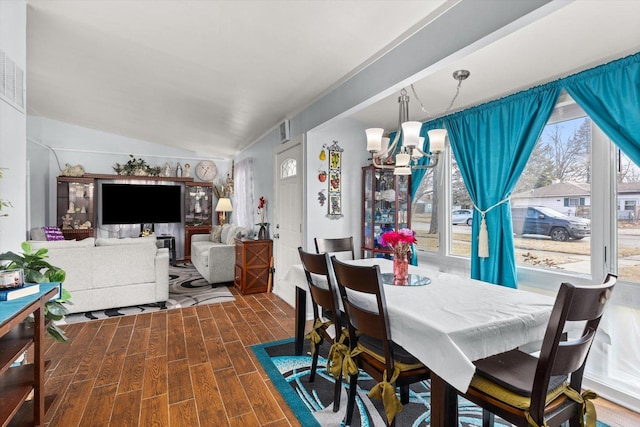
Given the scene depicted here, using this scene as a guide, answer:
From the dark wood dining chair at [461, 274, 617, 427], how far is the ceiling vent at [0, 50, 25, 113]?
10.2 feet

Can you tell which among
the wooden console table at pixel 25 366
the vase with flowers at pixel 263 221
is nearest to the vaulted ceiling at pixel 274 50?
the vase with flowers at pixel 263 221

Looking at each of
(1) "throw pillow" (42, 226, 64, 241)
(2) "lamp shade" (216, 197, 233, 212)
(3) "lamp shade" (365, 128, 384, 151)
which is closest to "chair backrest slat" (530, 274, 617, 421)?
(3) "lamp shade" (365, 128, 384, 151)

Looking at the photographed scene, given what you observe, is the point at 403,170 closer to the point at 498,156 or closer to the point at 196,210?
the point at 498,156

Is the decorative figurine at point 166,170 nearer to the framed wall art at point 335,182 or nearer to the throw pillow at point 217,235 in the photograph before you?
the throw pillow at point 217,235

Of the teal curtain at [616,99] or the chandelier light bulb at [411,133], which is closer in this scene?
the teal curtain at [616,99]

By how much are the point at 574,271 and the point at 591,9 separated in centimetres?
178

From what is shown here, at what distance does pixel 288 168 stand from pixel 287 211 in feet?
1.90

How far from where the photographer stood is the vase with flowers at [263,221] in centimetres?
496

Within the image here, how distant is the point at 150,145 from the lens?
23.7ft

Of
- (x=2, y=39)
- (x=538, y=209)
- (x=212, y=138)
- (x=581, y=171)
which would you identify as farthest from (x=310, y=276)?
(x=212, y=138)

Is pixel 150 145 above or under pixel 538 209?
above

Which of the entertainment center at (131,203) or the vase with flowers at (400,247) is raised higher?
the entertainment center at (131,203)

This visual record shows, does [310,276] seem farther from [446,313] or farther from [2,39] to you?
[2,39]

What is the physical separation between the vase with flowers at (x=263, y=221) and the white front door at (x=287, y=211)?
1.02 feet
